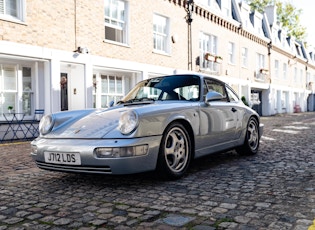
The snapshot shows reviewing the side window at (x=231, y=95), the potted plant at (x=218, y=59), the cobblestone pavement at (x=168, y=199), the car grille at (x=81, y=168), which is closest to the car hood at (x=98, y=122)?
the car grille at (x=81, y=168)

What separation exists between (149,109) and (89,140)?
774 mm

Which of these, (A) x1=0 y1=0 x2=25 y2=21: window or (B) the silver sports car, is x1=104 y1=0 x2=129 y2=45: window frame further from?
(B) the silver sports car

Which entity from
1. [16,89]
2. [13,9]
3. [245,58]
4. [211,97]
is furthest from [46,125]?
[245,58]

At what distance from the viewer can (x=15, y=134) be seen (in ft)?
30.1

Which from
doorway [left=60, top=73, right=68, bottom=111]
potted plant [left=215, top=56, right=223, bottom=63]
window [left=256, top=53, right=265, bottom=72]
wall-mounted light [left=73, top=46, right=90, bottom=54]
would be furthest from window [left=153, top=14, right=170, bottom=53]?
window [left=256, top=53, right=265, bottom=72]

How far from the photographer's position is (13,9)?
9500mm

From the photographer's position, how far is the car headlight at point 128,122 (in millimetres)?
3588

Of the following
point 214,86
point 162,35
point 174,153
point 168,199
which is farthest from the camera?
point 162,35

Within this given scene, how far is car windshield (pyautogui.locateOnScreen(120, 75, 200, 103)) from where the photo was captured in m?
4.74

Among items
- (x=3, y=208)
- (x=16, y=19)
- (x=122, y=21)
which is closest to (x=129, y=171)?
(x=3, y=208)

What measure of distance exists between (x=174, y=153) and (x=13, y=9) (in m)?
7.82

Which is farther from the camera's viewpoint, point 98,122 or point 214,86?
point 214,86

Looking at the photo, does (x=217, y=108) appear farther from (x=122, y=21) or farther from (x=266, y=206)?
(x=122, y=21)

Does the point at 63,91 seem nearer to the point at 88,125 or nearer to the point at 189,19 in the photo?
the point at 88,125
